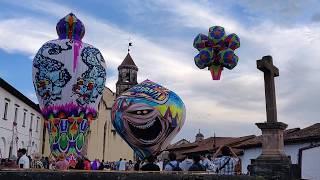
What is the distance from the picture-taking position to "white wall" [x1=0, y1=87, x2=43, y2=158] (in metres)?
32.5

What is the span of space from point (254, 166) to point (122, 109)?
565cm

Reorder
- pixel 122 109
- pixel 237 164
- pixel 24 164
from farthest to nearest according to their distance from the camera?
pixel 122 109, pixel 24 164, pixel 237 164

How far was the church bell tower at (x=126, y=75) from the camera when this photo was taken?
191ft

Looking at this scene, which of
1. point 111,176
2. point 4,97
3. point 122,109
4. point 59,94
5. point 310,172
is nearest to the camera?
point 111,176

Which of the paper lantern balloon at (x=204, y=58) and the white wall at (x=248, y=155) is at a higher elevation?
the paper lantern balloon at (x=204, y=58)

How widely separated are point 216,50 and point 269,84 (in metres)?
2.63

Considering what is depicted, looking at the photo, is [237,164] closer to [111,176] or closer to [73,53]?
[111,176]

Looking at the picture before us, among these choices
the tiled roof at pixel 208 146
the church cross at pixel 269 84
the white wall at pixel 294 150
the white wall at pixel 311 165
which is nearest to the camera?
the church cross at pixel 269 84

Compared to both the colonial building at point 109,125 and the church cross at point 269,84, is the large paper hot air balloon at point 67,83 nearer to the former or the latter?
the church cross at point 269,84

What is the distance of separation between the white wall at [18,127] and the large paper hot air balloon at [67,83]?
633 inches

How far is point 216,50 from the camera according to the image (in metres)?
15.4

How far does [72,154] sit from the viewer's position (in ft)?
55.1

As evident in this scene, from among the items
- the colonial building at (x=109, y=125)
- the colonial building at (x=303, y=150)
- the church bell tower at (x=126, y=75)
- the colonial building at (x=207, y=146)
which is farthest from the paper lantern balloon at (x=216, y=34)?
the church bell tower at (x=126, y=75)

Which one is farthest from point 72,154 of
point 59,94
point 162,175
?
point 162,175
